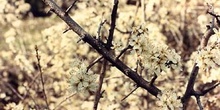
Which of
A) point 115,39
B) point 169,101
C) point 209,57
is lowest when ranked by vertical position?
point 169,101

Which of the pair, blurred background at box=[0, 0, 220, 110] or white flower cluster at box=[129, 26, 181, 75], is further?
blurred background at box=[0, 0, 220, 110]

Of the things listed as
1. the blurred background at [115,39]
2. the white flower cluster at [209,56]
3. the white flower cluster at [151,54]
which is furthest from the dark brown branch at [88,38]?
the blurred background at [115,39]

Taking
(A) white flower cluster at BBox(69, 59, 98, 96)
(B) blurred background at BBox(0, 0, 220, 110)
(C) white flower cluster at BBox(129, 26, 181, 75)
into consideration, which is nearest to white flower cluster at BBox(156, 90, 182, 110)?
(C) white flower cluster at BBox(129, 26, 181, 75)

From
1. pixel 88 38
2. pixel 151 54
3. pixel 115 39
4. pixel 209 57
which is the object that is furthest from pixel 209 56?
pixel 115 39

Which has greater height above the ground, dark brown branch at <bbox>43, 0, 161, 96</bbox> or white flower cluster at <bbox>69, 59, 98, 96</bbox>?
dark brown branch at <bbox>43, 0, 161, 96</bbox>

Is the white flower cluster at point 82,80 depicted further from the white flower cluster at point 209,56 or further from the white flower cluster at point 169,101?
the white flower cluster at point 209,56

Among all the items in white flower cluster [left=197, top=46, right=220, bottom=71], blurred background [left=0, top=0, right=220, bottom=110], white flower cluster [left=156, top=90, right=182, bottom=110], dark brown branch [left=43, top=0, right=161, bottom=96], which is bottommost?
white flower cluster [left=156, top=90, right=182, bottom=110]

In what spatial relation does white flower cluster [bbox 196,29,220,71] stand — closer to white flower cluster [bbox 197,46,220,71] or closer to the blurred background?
white flower cluster [bbox 197,46,220,71]

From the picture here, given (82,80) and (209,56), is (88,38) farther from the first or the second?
(209,56)
